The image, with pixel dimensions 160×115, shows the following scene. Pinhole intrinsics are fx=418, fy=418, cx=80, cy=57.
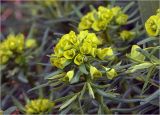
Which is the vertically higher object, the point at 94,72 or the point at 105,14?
the point at 105,14

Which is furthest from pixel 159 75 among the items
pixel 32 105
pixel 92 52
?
pixel 32 105

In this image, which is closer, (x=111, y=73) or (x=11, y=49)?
(x=111, y=73)

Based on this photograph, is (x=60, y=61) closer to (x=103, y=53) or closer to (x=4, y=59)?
(x=103, y=53)

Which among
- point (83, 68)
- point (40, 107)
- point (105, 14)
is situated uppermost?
point (105, 14)

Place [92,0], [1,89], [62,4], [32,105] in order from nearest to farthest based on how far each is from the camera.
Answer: [32,105], [1,89], [92,0], [62,4]

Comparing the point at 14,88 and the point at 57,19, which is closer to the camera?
the point at 14,88

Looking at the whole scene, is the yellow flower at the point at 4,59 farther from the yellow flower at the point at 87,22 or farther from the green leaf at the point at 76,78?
the green leaf at the point at 76,78

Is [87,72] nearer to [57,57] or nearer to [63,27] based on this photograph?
[57,57]

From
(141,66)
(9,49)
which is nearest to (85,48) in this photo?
(141,66)
